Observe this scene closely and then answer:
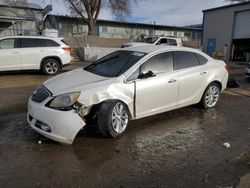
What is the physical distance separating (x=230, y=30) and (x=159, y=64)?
2461 cm

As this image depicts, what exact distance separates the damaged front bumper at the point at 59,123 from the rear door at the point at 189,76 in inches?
98.9

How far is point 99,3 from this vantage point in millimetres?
29859

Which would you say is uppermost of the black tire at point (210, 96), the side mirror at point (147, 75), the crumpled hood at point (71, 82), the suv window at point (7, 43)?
the suv window at point (7, 43)

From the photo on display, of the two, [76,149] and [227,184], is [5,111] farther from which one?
[227,184]

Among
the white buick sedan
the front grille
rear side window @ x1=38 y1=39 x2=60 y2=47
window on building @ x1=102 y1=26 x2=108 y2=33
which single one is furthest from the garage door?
the front grille

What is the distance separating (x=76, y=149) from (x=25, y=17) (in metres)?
27.5

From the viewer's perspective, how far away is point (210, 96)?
20.8 feet

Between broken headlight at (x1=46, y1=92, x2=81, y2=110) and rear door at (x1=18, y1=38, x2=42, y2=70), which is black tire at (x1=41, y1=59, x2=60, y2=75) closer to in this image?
rear door at (x1=18, y1=38, x2=42, y2=70)

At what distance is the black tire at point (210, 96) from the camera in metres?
6.18

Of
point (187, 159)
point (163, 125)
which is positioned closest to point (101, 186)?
point (187, 159)

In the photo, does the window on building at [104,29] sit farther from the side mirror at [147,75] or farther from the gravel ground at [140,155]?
the side mirror at [147,75]

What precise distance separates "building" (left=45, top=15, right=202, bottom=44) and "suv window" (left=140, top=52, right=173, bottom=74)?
92.7 feet

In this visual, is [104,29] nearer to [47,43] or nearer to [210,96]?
[47,43]

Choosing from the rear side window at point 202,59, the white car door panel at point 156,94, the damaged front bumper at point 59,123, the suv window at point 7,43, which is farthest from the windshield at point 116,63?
the suv window at point 7,43
